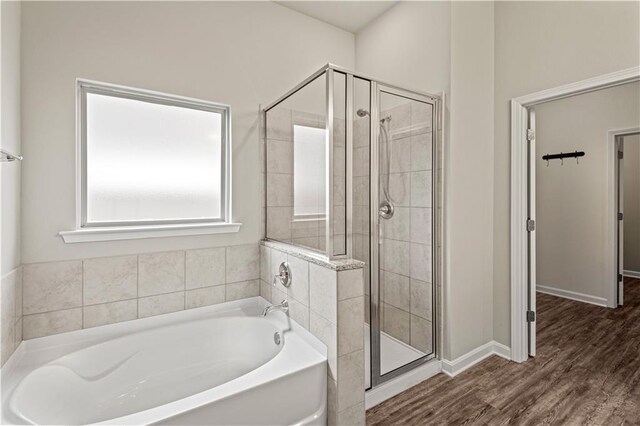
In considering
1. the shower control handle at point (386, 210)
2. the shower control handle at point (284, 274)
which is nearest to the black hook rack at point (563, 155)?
the shower control handle at point (386, 210)

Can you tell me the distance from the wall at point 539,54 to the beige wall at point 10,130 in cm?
308

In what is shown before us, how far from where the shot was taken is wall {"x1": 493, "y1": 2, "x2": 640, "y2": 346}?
1910 mm

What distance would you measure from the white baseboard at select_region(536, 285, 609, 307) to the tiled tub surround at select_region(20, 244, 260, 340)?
3920 millimetres

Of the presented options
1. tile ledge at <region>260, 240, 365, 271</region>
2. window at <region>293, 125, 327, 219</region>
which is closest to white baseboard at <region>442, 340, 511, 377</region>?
tile ledge at <region>260, 240, 365, 271</region>

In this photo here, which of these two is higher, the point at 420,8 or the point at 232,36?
the point at 420,8

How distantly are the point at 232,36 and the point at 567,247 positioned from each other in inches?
175

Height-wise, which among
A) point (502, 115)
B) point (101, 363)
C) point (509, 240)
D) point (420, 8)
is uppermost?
point (420, 8)

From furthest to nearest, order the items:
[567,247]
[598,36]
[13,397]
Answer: [567,247], [598,36], [13,397]

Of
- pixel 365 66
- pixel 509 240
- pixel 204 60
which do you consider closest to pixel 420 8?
pixel 365 66

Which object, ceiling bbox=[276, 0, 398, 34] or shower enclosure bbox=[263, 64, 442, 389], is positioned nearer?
shower enclosure bbox=[263, 64, 442, 389]

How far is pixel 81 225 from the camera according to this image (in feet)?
6.14

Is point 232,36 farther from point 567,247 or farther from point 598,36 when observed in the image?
point 567,247

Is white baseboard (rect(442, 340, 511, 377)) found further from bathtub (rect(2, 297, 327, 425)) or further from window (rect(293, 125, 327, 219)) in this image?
window (rect(293, 125, 327, 219))

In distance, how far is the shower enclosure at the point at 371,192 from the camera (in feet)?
5.84
